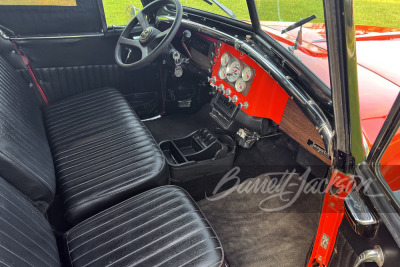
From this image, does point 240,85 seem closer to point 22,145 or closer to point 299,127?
point 299,127

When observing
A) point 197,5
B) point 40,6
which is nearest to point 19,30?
point 40,6

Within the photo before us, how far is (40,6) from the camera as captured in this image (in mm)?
2098

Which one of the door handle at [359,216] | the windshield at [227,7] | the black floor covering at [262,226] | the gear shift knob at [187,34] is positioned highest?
the windshield at [227,7]

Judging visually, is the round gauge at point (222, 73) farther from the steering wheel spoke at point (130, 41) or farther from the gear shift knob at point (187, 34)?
the steering wheel spoke at point (130, 41)

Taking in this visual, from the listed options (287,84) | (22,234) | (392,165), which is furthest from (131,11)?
(392,165)

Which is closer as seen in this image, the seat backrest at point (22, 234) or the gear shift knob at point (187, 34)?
the seat backrest at point (22, 234)

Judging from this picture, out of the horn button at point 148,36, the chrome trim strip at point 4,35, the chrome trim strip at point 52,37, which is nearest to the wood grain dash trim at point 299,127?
the horn button at point 148,36

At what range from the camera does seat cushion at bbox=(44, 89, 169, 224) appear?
1.53 meters

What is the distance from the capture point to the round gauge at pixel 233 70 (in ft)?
6.26

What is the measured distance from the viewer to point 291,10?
→ 1.62 metres

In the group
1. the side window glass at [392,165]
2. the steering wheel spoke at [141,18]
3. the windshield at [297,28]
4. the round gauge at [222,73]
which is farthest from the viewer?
the steering wheel spoke at [141,18]

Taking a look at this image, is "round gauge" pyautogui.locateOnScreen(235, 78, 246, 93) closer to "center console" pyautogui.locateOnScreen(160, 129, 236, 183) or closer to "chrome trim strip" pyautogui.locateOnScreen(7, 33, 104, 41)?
"center console" pyautogui.locateOnScreen(160, 129, 236, 183)

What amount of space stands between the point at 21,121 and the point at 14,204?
0.63m

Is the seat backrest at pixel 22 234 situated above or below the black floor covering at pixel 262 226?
above
